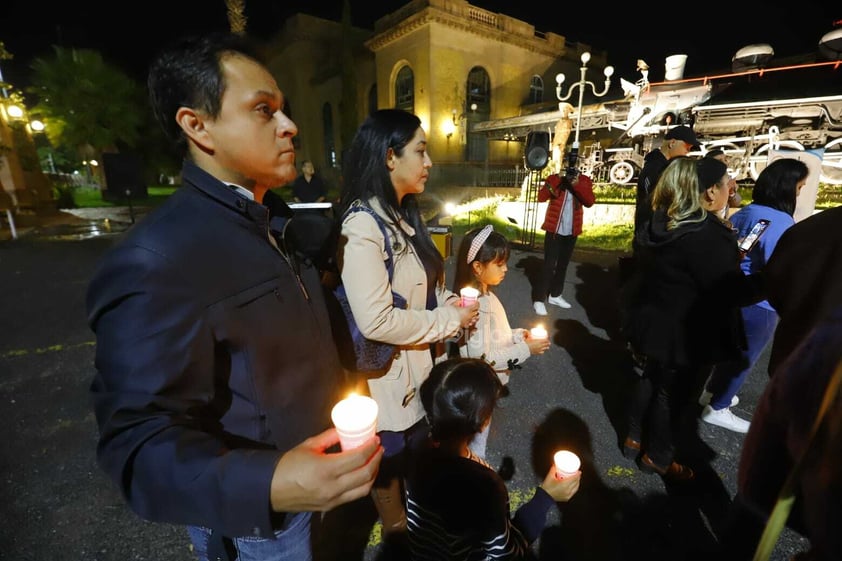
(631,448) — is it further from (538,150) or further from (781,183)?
(538,150)

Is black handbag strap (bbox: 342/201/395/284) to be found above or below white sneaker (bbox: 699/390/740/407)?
above

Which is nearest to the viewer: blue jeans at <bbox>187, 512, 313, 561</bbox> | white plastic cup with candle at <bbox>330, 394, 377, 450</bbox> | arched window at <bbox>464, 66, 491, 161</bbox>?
white plastic cup with candle at <bbox>330, 394, 377, 450</bbox>

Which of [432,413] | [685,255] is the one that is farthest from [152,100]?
[685,255]

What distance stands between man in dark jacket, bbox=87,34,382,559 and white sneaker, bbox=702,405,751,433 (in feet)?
11.0

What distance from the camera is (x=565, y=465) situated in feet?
5.16

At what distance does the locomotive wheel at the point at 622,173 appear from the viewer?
43.4 feet

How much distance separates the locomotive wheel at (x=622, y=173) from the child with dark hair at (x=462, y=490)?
1426 centimetres

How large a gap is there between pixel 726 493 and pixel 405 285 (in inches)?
104

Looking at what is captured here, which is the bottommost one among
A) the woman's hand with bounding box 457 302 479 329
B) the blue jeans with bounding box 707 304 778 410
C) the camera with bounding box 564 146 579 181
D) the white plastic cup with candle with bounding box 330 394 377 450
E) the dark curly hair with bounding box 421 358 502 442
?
the blue jeans with bounding box 707 304 778 410

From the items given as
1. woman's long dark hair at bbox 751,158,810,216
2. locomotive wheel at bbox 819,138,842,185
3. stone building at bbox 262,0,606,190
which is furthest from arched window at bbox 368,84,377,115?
woman's long dark hair at bbox 751,158,810,216

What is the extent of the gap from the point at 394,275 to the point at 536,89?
31.6m

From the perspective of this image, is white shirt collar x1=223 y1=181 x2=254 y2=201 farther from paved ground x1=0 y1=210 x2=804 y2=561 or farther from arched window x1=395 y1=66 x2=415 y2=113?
arched window x1=395 y1=66 x2=415 y2=113

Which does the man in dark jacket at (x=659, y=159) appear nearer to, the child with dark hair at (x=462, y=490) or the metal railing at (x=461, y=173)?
the child with dark hair at (x=462, y=490)

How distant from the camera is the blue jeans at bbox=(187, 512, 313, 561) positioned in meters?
1.13
